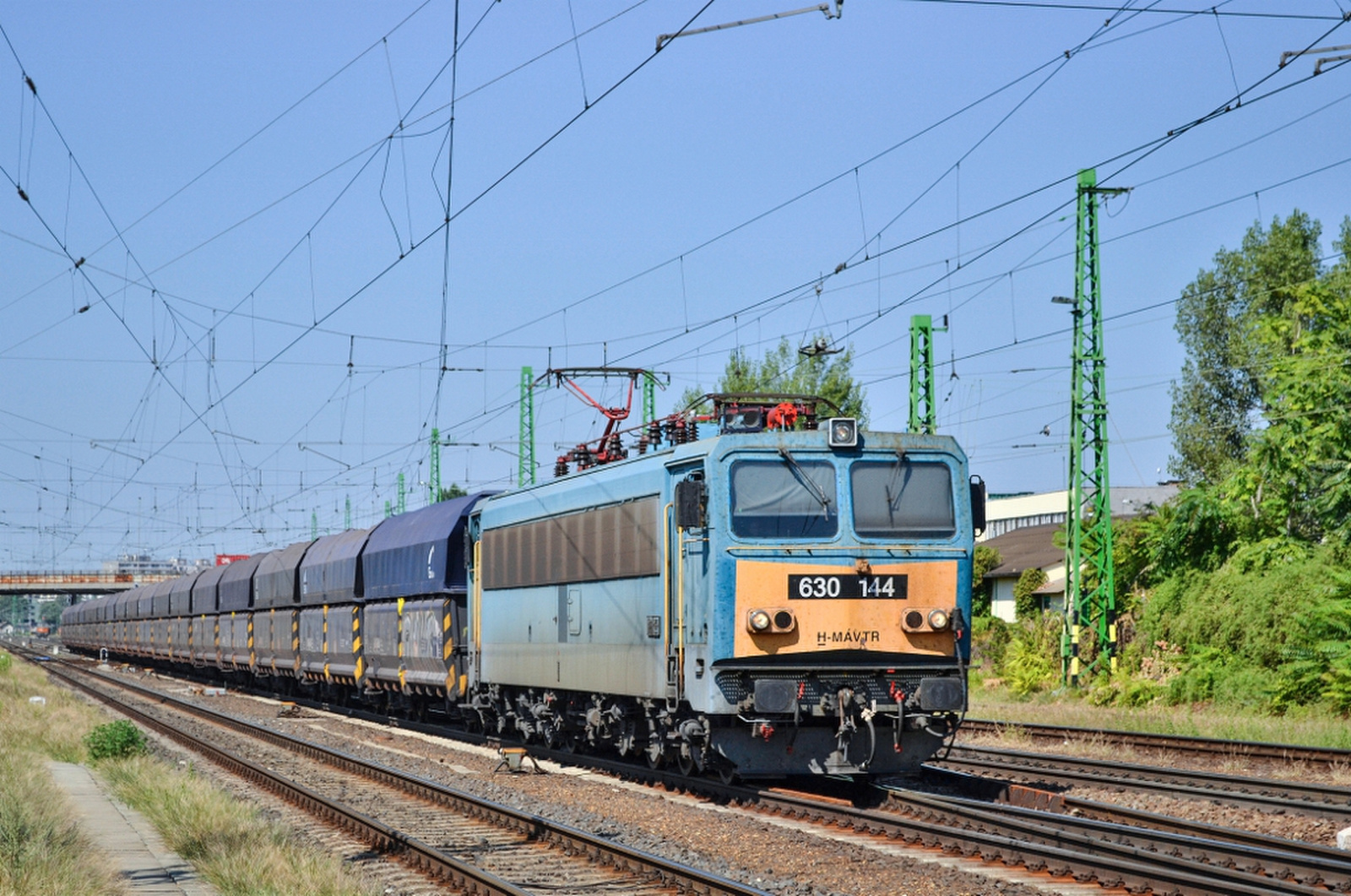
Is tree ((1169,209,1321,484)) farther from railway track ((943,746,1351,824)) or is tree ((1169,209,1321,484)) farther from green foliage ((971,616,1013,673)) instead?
railway track ((943,746,1351,824))

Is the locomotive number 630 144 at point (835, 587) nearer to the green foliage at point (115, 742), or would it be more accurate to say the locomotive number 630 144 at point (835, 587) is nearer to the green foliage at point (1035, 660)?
the green foliage at point (115, 742)

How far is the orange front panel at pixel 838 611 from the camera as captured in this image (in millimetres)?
14352

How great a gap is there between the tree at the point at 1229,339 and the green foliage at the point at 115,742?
160 feet

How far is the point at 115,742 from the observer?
21.5 m

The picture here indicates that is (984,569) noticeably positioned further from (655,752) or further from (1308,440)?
(655,752)

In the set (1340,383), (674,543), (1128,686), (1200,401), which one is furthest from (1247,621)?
(1200,401)

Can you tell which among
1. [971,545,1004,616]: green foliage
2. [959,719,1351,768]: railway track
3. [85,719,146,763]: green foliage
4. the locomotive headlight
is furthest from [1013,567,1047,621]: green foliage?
the locomotive headlight

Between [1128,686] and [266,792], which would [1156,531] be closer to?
[1128,686]

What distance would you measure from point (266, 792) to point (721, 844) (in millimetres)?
7741

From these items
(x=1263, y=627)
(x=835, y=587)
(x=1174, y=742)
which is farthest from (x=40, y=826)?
(x=1263, y=627)

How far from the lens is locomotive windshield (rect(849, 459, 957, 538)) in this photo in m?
14.9

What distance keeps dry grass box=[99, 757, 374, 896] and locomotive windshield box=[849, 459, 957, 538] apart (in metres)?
6.21

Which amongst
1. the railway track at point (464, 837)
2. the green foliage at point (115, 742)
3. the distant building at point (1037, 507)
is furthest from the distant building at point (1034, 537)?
the green foliage at point (115, 742)

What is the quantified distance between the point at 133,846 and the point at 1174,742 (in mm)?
13576
